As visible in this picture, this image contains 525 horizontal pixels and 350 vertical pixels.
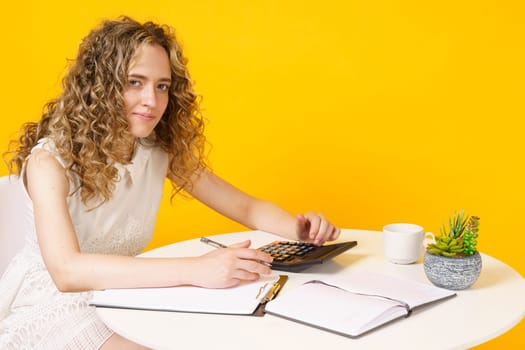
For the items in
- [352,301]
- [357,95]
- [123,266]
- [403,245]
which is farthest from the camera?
[357,95]

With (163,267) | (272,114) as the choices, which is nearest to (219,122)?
(272,114)

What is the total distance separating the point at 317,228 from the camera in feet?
5.13

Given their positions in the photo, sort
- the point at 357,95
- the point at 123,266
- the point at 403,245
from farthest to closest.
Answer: the point at 357,95
the point at 403,245
the point at 123,266

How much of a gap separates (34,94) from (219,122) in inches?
Answer: 31.5

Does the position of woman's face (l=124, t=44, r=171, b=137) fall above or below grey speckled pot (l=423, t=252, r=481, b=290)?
above

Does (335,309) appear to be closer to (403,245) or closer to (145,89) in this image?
(403,245)

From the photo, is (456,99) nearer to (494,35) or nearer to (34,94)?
(494,35)

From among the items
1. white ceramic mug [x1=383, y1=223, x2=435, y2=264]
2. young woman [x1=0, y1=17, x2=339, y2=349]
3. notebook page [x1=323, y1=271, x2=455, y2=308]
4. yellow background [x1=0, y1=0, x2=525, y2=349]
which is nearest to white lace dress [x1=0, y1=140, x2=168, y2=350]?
young woman [x1=0, y1=17, x2=339, y2=349]

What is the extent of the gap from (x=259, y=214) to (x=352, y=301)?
64cm

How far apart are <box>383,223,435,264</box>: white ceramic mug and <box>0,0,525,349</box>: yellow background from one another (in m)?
1.16

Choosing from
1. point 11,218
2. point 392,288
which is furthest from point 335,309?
point 11,218

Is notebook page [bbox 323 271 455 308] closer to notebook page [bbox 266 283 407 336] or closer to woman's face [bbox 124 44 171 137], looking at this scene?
notebook page [bbox 266 283 407 336]

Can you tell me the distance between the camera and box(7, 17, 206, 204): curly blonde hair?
160cm

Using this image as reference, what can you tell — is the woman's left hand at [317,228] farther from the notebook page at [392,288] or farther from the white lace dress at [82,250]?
the white lace dress at [82,250]
